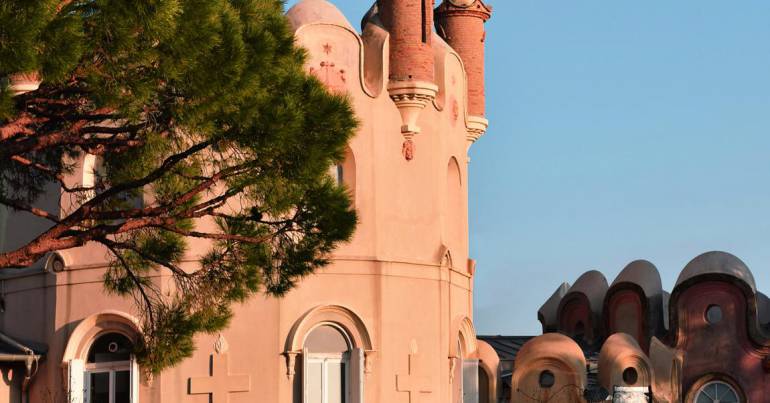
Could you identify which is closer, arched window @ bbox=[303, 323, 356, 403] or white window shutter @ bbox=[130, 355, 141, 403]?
white window shutter @ bbox=[130, 355, 141, 403]

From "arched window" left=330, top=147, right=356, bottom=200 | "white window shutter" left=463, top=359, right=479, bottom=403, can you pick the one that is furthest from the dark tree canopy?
"white window shutter" left=463, top=359, right=479, bottom=403

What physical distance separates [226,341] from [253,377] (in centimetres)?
82

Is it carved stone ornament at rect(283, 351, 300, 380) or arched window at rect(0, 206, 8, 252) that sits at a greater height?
arched window at rect(0, 206, 8, 252)

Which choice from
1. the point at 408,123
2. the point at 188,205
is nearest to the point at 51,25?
the point at 188,205

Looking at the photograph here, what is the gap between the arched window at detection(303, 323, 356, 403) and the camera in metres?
29.1

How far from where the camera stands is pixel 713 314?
41.2 m

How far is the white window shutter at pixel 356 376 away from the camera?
29.1 metres

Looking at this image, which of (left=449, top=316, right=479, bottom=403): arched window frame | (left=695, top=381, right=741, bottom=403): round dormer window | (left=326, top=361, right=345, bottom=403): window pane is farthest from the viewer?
(left=695, top=381, right=741, bottom=403): round dormer window

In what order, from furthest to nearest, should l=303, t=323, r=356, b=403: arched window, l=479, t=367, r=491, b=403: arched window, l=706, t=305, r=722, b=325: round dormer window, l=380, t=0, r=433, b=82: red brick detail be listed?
l=706, t=305, r=722, b=325: round dormer window < l=479, t=367, r=491, b=403: arched window < l=380, t=0, r=433, b=82: red brick detail < l=303, t=323, r=356, b=403: arched window

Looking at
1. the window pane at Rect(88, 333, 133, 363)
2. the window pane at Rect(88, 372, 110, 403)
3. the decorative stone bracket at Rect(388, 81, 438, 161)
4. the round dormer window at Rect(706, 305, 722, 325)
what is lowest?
the window pane at Rect(88, 372, 110, 403)

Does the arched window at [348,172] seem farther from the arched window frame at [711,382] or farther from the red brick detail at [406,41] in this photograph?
the arched window frame at [711,382]

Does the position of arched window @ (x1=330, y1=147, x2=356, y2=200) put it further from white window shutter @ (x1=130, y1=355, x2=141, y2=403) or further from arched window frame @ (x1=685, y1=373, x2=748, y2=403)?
arched window frame @ (x1=685, y1=373, x2=748, y2=403)

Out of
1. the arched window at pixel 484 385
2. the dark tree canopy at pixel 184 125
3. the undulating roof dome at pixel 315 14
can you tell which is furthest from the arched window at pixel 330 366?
the arched window at pixel 484 385

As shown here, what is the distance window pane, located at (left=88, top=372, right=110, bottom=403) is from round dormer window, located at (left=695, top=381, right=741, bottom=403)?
1786 centimetres
